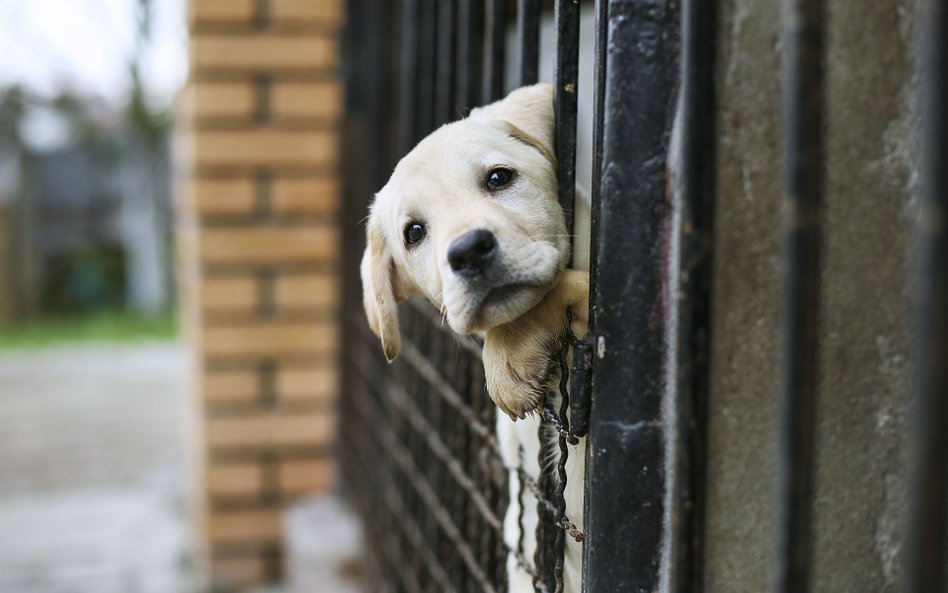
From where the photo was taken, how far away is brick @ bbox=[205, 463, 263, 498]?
427 cm

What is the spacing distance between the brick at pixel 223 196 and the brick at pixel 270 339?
51 cm

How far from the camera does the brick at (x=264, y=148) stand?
13.1ft

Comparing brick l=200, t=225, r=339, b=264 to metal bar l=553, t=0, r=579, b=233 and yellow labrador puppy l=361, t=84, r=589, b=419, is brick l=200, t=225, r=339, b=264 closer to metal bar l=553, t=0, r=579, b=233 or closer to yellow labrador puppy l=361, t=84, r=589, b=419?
yellow labrador puppy l=361, t=84, r=589, b=419

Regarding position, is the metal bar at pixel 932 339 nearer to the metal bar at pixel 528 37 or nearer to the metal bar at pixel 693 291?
the metal bar at pixel 693 291

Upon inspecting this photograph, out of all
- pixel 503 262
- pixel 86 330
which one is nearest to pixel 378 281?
pixel 503 262

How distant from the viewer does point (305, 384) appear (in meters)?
4.25

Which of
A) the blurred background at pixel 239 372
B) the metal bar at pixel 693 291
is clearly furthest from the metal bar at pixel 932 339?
the blurred background at pixel 239 372

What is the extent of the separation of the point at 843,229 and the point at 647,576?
1.71ft

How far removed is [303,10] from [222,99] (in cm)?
51

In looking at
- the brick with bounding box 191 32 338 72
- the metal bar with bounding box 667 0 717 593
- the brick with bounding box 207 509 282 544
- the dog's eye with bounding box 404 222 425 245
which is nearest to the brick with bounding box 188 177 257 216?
the brick with bounding box 191 32 338 72

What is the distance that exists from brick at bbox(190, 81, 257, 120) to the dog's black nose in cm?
284

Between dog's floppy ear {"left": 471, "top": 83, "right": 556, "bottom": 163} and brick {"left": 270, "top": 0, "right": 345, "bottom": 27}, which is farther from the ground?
brick {"left": 270, "top": 0, "right": 345, "bottom": 27}

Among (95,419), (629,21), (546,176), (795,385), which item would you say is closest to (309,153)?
(546,176)

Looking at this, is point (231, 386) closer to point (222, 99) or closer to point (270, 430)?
point (270, 430)
